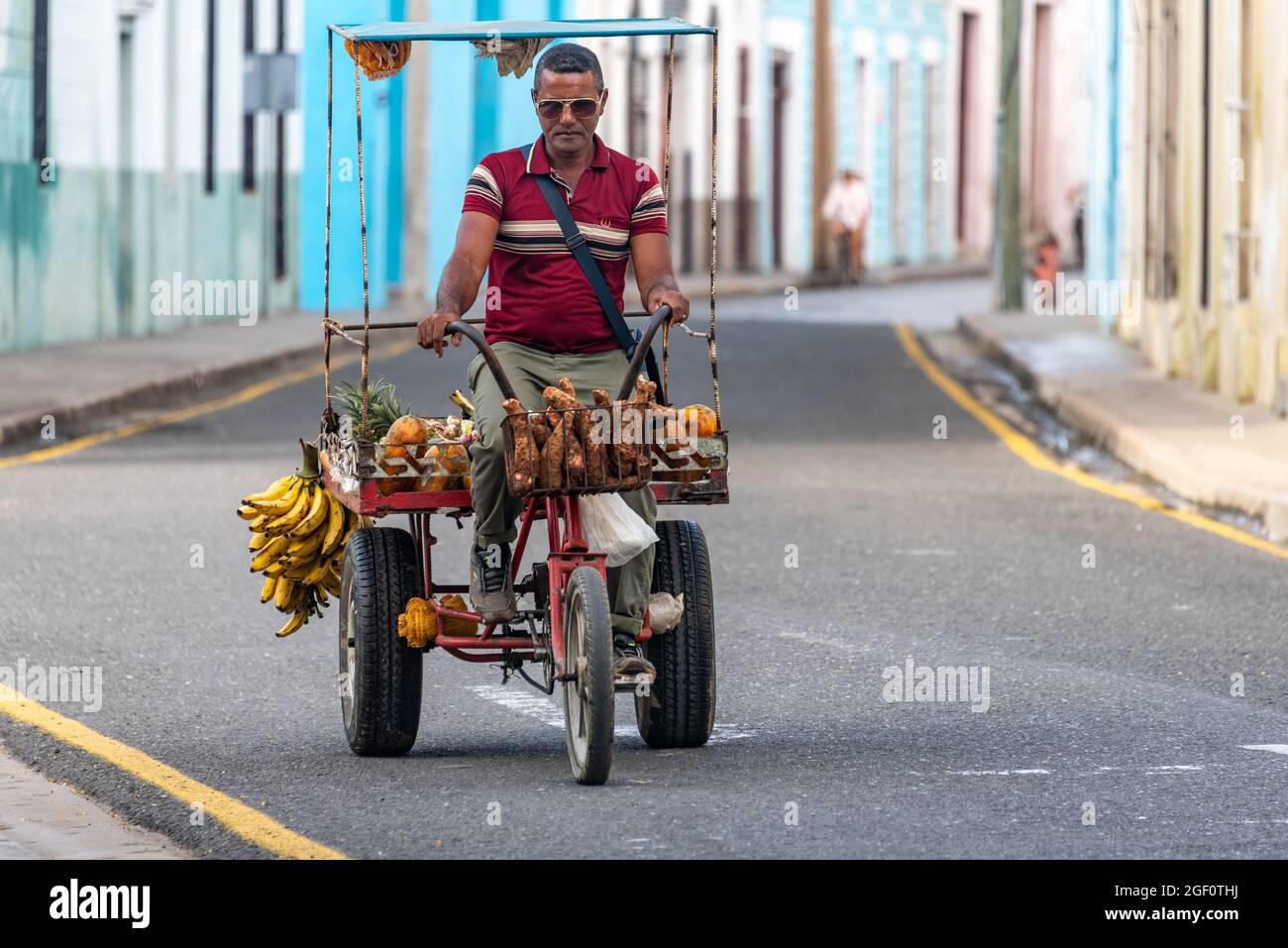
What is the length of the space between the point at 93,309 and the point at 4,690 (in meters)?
17.5

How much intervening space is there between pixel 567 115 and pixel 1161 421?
11.1 metres

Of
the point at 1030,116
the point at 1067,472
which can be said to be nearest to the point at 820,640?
the point at 1067,472

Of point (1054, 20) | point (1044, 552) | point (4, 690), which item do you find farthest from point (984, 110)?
point (4, 690)

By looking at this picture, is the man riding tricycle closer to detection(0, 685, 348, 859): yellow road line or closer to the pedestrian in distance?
detection(0, 685, 348, 859): yellow road line

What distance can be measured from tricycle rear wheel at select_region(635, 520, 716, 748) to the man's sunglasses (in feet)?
3.84

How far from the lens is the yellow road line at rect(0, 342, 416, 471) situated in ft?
54.1

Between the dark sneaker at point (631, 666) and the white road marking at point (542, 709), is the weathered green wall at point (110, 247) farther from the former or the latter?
the dark sneaker at point (631, 666)

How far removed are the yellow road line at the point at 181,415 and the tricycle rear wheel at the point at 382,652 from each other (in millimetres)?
8567

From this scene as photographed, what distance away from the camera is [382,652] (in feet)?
24.7

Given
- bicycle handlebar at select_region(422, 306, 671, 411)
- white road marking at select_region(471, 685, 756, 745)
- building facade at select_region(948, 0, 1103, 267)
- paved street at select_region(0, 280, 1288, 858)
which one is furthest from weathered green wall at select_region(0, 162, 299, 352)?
building facade at select_region(948, 0, 1103, 267)

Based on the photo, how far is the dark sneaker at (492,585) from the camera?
7.39 metres

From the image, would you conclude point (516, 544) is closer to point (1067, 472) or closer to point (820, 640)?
point (820, 640)

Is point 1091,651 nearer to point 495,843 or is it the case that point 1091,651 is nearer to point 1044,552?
point 1044,552

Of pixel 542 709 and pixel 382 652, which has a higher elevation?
pixel 382 652
